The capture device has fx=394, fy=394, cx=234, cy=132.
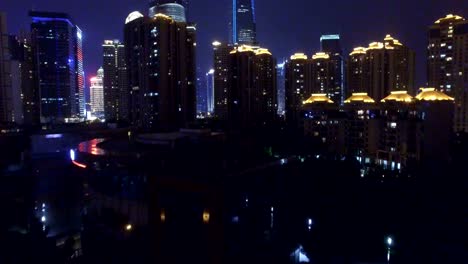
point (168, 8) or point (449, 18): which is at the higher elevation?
point (168, 8)

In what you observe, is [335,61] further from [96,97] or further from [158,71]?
[96,97]

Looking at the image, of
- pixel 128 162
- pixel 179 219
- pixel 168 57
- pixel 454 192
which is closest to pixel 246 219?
pixel 179 219

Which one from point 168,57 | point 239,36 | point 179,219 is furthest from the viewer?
point 239,36

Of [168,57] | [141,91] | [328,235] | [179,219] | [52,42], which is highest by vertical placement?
[52,42]

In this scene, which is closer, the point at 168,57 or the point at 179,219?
the point at 179,219

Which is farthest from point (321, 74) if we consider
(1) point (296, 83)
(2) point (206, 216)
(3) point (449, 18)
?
(2) point (206, 216)

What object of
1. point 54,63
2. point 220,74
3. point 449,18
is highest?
point 449,18

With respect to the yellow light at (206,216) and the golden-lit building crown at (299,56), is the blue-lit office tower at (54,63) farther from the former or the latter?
the yellow light at (206,216)

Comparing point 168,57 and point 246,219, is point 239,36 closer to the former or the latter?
point 168,57
